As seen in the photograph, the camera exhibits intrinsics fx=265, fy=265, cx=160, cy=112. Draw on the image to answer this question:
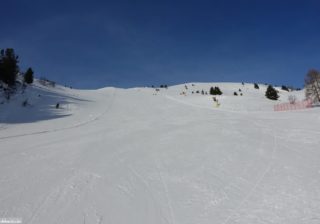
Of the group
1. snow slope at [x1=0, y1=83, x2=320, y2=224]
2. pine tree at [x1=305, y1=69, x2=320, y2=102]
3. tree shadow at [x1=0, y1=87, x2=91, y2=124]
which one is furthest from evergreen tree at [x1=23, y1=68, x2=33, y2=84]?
pine tree at [x1=305, y1=69, x2=320, y2=102]

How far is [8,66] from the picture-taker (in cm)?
2661

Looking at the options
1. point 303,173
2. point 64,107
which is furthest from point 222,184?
point 64,107

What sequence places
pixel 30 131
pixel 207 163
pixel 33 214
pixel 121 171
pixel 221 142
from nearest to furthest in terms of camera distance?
pixel 33 214 < pixel 121 171 < pixel 207 163 < pixel 221 142 < pixel 30 131

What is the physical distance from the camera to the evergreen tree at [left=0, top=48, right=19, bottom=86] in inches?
1037

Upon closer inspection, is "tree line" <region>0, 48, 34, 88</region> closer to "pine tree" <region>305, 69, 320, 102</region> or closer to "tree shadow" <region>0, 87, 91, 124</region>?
"tree shadow" <region>0, 87, 91, 124</region>

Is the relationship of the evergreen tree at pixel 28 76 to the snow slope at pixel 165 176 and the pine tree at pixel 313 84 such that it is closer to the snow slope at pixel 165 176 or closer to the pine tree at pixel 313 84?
the snow slope at pixel 165 176

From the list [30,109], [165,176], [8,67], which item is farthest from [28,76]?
[165,176]

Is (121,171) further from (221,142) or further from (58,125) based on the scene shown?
(58,125)

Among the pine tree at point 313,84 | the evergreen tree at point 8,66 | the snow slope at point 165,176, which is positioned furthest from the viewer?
the pine tree at point 313,84

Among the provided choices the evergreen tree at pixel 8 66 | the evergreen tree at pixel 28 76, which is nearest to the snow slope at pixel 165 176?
the evergreen tree at pixel 8 66

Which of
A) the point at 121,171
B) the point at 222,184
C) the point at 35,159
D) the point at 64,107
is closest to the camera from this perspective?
the point at 222,184

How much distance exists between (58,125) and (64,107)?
876cm

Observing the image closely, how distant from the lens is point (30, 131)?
1616cm

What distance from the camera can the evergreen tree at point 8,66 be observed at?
86.4 ft
